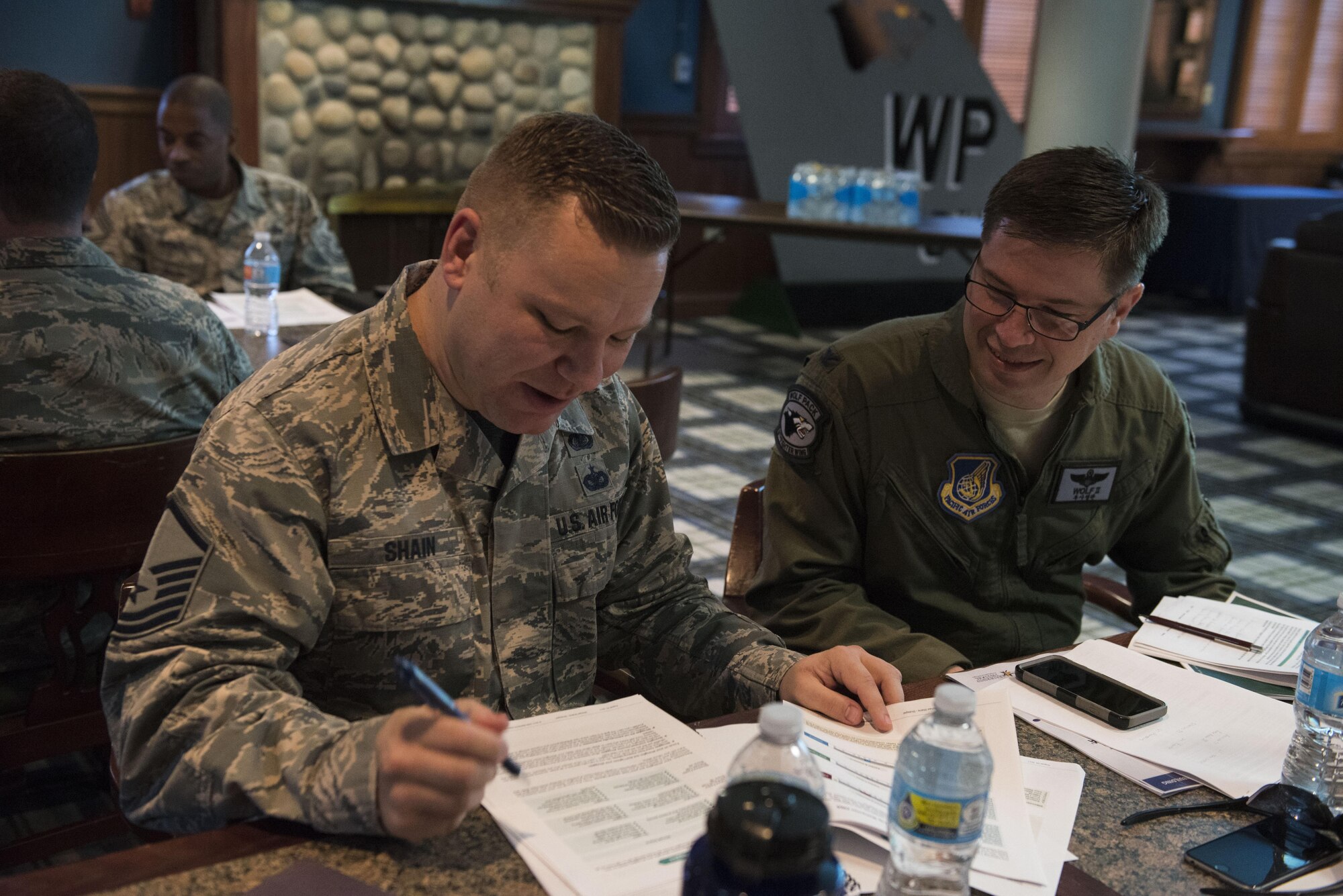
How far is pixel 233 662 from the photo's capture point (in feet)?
3.53

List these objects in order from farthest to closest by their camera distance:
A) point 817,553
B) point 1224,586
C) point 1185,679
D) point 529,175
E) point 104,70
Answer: point 104,70, point 1224,586, point 817,553, point 1185,679, point 529,175

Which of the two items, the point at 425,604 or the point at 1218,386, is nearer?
the point at 425,604

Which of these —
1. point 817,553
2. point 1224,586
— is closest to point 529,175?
point 817,553

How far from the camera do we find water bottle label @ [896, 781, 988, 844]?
937mm

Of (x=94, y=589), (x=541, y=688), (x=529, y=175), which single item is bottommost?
(x=94, y=589)

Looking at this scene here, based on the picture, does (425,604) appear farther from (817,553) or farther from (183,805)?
(817,553)

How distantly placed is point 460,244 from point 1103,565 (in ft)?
10.8

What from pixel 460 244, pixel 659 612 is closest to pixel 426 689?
pixel 460 244

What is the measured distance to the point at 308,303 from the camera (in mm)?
3311

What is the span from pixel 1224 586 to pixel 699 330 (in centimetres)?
559

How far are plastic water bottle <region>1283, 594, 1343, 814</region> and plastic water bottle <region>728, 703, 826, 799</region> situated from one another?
0.62 metres

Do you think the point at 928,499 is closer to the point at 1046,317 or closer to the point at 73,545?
the point at 1046,317

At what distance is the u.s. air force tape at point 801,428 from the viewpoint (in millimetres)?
1793

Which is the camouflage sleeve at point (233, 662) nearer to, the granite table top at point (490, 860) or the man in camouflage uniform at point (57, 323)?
the granite table top at point (490, 860)
